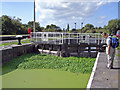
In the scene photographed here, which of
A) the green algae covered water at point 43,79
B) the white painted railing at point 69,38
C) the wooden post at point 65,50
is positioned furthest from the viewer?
the white painted railing at point 69,38

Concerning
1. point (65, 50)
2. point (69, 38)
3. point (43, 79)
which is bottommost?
point (43, 79)

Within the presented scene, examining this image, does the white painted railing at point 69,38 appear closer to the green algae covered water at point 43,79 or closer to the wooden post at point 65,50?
the wooden post at point 65,50

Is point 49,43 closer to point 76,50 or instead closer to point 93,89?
point 76,50

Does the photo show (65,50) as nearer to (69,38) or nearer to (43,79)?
(69,38)

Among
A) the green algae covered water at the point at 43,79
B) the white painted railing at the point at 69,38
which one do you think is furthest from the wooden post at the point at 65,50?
the green algae covered water at the point at 43,79

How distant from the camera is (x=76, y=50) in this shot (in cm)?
1199

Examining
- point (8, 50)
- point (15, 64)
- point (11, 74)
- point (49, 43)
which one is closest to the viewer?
point (11, 74)

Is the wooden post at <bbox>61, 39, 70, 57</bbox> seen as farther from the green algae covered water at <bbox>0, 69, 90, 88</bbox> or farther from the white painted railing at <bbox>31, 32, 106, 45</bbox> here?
the green algae covered water at <bbox>0, 69, 90, 88</bbox>

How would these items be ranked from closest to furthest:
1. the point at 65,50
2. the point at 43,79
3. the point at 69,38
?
the point at 43,79 < the point at 65,50 < the point at 69,38

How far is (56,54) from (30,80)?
5771 mm

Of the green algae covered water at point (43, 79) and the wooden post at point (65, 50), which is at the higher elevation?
the wooden post at point (65, 50)

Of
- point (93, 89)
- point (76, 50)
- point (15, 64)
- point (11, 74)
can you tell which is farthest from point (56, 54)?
point (93, 89)

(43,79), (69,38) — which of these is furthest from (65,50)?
(43,79)

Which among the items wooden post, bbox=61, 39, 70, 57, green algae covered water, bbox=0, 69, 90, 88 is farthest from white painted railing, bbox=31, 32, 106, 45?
green algae covered water, bbox=0, 69, 90, 88
